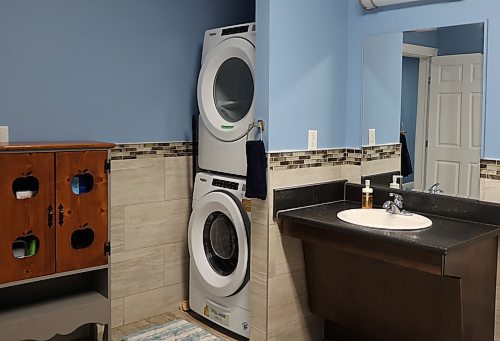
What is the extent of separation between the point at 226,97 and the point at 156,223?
38.0 inches

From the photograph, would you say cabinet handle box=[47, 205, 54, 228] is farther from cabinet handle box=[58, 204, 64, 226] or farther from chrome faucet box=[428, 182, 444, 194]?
chrome faucet box=[428, 182, 444, 194]

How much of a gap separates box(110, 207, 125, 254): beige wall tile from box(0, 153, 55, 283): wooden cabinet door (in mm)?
629

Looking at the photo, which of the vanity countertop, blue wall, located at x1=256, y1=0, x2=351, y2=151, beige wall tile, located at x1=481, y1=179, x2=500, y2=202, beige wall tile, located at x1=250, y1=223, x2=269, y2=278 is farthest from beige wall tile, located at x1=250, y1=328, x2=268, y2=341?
beige wall tile, located at x1=481, y1=179, x2=500, y2=202

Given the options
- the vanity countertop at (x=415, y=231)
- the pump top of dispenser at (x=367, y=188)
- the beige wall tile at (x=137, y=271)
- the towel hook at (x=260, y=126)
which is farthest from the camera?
the beige wall tile at (x=137, y=271)

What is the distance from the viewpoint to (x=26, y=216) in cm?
267

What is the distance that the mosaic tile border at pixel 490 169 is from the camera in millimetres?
2633

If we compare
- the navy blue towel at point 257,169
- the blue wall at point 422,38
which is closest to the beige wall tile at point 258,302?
the navy blue towel at point 257,169

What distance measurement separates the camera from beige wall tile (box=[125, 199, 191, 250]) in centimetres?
346

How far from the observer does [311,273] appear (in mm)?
3148

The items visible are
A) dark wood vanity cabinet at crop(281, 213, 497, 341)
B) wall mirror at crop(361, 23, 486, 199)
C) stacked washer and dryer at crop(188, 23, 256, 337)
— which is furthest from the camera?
stacked washer and dryer at crop(188, 23, 256, 337)

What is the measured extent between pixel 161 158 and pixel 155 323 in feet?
3.59

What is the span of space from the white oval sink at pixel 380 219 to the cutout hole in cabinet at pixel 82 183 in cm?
135

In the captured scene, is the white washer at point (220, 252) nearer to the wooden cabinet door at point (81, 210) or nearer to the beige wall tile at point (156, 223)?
the beige wall tile at point (156, 223)

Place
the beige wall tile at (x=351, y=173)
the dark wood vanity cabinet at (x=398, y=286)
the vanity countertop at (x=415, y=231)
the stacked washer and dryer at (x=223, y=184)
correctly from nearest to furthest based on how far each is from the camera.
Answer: the vanity countertop at (x=415, y=231) → the dark wood vanity cabinet at (x=398, y=286) → the stacked washer and dryer at (x=223, y=184) → the beige wall tile at (x=351, y=173)
